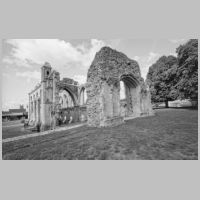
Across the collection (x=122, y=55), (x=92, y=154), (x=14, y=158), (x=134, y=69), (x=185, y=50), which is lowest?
(x=14, y=158)

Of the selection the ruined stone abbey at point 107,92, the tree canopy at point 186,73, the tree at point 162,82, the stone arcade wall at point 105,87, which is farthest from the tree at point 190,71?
the tree at point 162,82

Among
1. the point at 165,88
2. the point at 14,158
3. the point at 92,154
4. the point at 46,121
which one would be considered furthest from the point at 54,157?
the point at 165,88

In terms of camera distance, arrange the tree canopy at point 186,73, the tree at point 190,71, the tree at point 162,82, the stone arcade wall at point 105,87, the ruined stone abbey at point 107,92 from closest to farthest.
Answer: the stone arcade wall at point 105,87, the ruined stone abbey at point 107,92, the tree at point 190,71, the tree canopy at point 186,73, the tree at point 162,82

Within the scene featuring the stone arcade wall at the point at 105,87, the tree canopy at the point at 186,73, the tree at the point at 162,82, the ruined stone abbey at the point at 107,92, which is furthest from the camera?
the tree at the point at 162,82

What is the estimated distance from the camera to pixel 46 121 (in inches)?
664

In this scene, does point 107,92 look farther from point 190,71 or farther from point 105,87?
point 190,71

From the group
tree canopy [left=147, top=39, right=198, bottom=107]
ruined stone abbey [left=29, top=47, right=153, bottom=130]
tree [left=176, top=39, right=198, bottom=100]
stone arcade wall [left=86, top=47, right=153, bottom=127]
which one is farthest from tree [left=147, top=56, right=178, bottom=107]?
stone arcade wall [left=86, top=47, right=153, bottom=127]

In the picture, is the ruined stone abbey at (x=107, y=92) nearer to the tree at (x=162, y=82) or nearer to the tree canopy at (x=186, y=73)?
the tree canopy at (x=186, y=73)

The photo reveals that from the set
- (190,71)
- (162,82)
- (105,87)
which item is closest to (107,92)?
(105,87)

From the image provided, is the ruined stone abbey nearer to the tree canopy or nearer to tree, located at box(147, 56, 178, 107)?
the tree canopy

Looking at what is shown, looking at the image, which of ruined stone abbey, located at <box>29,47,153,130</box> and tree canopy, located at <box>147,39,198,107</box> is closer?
ruined stone abbey, located at <box>29,47,153,130</box>

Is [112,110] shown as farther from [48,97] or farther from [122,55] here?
[48,97]

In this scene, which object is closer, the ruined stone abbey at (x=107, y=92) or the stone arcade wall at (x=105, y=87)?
the stone arcade wall at (x=105, y=87)

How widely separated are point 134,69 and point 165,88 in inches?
497
